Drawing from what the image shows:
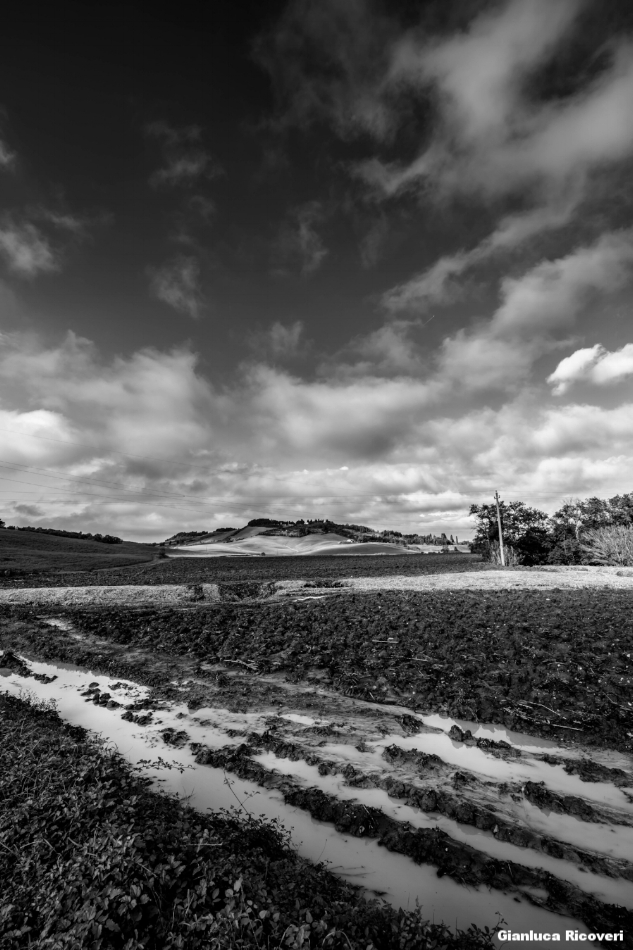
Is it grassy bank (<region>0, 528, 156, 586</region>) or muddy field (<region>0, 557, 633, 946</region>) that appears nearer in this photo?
muddy field (<region>0, 557, 633, 946</region>)

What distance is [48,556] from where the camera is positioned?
6744 centimetres

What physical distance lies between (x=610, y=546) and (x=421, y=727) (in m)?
64.0

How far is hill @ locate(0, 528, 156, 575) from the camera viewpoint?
55656mm

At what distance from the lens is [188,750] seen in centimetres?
739

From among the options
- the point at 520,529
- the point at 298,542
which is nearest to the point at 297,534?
the point at 298,542

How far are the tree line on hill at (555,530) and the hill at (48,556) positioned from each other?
6117 cm

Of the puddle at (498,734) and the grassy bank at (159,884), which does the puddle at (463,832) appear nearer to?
the grassy bank at (159,884)

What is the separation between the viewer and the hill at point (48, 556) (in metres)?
55.7

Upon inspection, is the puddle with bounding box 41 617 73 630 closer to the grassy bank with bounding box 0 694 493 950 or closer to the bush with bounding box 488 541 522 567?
the grassy bank with bounding box 0 694 493 950

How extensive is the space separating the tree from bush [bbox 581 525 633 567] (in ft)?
22.6

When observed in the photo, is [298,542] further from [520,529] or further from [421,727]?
[421,727]

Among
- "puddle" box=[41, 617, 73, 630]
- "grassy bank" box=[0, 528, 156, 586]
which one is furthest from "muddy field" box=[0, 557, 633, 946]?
"grassy bank" box=[0, 528, 156, 586]

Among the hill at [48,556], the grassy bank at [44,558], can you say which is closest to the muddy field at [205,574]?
the grassy bank at [44,558]

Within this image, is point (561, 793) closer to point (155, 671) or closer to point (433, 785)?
point (433, 785)
